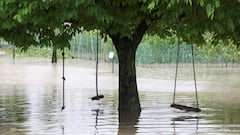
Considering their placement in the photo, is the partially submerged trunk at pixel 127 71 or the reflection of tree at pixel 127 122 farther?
the partially submerged trunk at pixel 127 71

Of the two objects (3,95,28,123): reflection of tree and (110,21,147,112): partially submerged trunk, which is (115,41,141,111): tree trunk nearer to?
(110,21,147,112): partially submerged trunk

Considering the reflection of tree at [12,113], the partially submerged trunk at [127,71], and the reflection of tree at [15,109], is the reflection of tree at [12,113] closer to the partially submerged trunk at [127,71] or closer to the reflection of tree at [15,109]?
the reflection of tree at [15,109]

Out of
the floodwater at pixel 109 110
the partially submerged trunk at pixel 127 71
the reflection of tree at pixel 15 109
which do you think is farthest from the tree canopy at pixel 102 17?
the reflection of tree at pixel 15 109

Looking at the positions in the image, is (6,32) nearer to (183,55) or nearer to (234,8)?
(234,8)

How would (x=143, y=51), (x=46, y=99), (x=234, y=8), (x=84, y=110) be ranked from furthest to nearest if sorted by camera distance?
1. (x=143, y=51)
2. (x=46, y=99)
3. (x=84, y=110)
4. (x=234, y=8)

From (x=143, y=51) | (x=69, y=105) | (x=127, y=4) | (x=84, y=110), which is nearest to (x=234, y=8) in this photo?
(x=127, y=4)

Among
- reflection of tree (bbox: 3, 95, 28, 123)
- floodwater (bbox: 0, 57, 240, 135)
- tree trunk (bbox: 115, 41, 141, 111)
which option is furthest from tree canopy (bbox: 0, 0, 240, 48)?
reflection of tree (bbox: 3, 95, 28, 123)

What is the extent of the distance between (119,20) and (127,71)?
11.4 feet

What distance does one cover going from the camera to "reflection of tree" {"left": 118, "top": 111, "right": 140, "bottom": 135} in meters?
13.5

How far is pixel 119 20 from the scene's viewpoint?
12.9 metres

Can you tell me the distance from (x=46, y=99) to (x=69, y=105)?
220 centimetres

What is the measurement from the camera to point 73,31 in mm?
13930

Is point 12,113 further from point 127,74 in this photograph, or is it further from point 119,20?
point 119,20

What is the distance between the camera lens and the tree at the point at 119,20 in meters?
11.3
